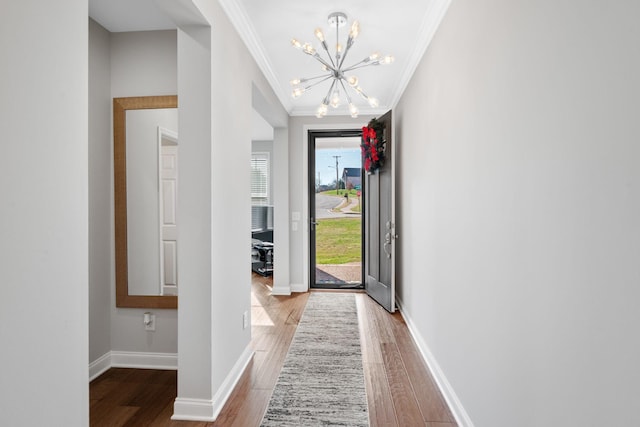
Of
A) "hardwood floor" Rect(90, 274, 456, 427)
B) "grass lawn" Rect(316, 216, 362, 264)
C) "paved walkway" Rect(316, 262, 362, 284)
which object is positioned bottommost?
"hardwood floor" Rect(90, 274, 456, 427)

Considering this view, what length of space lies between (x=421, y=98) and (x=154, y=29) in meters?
2.17

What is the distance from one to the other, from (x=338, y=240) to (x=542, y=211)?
158 inches

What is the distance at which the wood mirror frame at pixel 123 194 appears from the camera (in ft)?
8.57

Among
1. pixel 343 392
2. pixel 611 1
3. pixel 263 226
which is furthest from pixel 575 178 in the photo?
pixel 263 226

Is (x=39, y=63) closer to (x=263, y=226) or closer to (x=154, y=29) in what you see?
(x=154, y=29)

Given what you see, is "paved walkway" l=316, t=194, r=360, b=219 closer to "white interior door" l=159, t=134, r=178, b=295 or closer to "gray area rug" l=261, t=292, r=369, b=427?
"gray area rug" l=261, t=292, r=369, b=427

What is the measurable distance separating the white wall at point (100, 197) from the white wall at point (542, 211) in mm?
2411

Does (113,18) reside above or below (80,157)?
above

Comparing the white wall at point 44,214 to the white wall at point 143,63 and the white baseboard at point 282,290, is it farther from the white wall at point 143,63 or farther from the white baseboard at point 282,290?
the white baseboard at point 282,290

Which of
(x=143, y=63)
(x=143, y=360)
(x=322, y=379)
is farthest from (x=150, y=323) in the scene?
(x=143, y=63)

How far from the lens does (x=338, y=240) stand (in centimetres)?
515

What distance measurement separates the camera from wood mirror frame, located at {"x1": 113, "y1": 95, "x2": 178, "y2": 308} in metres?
2.61

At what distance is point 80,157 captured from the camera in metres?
1.04

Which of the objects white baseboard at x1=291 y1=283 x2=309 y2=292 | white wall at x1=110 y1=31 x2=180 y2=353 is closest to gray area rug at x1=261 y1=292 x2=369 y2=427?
white baseboard at x1=291 y1=283 x2=309 y2=292
